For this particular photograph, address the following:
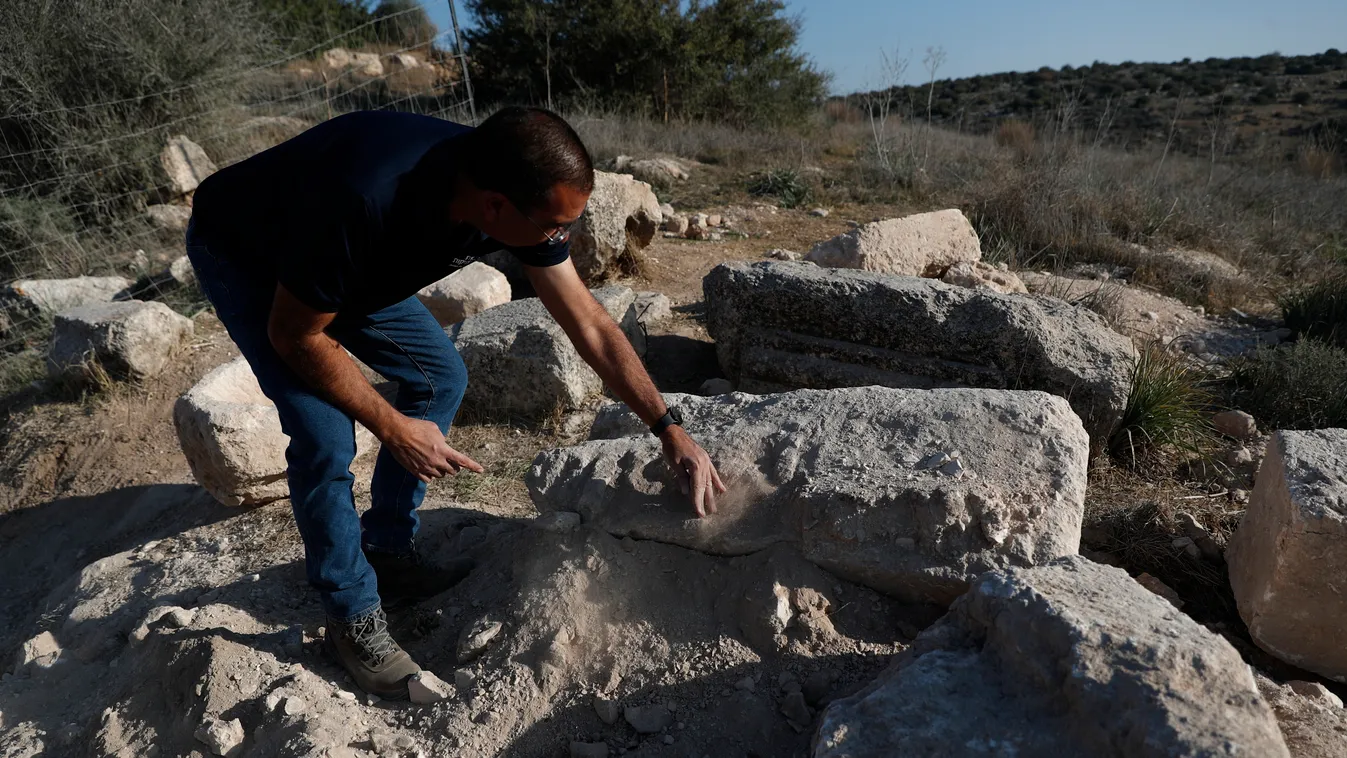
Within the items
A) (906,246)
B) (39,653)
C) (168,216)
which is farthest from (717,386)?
(168,216)

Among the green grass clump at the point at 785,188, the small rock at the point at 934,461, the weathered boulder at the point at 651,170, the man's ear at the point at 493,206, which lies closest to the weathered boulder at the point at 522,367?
the man's ear at the point at 493,206

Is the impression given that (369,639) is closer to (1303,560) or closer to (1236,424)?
(1303,560)

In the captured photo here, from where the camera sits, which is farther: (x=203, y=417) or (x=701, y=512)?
(x=203, y=417)

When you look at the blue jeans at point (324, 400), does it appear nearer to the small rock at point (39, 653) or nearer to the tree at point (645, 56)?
the small rock at point (39, 653)

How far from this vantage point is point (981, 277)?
16.1 ft

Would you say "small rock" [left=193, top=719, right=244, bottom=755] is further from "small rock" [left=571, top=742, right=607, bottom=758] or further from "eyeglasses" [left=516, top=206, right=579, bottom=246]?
"eyeglasses" [left=516, top=206, right=579, bottom=246]

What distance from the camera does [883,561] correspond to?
82.6 inches

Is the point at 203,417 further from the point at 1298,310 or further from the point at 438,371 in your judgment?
the point at 1298,310

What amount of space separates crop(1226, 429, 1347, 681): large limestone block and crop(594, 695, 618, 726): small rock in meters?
1.83

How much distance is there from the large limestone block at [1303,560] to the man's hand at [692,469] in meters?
1.54

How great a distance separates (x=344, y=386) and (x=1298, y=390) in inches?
160

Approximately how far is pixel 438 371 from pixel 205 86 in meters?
7.61

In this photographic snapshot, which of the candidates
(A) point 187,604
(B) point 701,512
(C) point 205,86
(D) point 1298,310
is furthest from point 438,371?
(C) point 205,86

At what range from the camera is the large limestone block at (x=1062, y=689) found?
130 centimetres
